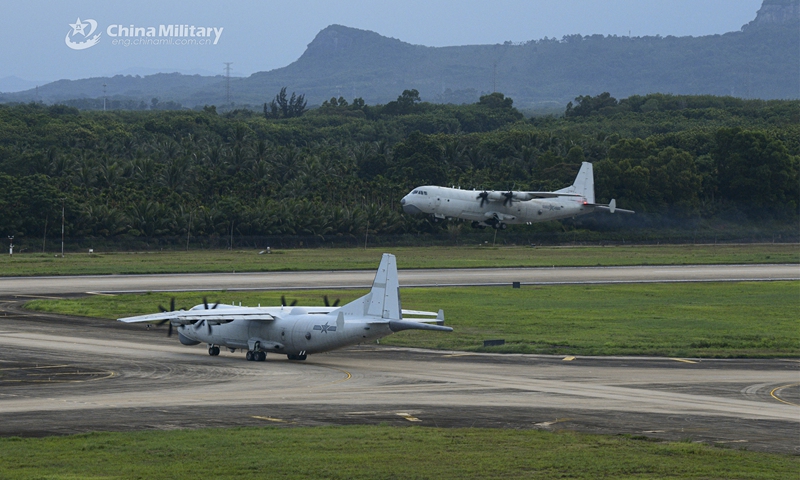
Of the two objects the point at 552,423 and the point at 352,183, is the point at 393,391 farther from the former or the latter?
the point at 352,183

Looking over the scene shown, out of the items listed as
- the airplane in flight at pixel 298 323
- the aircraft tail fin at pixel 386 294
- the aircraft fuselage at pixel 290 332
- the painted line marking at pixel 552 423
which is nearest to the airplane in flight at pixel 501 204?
the airplane in flight at pixel 298 323

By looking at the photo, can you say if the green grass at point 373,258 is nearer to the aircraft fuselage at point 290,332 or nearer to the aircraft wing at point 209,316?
the aircraft fuselage at point 290,332

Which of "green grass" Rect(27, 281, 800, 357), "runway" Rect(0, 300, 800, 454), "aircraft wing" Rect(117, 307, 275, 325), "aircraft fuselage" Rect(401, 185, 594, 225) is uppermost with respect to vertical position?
"aircraft fuselage" Rect(401, 185, 594, 225)

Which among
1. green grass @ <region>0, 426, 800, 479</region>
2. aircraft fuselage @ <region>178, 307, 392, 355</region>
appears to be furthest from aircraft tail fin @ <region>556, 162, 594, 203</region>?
green grass @ <region>0, 426, 800, 479</region>

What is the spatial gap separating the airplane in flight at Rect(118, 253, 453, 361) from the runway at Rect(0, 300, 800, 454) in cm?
92

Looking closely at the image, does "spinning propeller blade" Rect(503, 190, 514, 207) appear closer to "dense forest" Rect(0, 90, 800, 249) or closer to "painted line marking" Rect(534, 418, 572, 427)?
"dense forest" Rect(0, 90, 800, 249)

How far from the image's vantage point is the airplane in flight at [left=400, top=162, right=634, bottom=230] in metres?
110

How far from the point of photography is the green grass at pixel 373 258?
9862 cm

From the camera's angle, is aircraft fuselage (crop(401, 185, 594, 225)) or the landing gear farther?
aircraft fuselage (crop(401, 185, 594, 225))

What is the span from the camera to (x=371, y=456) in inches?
1038

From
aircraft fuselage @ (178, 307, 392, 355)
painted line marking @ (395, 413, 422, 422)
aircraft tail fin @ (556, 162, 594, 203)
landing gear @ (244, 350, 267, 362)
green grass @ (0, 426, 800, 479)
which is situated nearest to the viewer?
green grass @ (0, 426, 800, 479)

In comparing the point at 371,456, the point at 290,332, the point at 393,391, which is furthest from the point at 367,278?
the point at 371,456

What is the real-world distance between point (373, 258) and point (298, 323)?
217 feet

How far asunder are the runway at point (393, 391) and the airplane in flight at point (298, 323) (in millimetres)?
925
